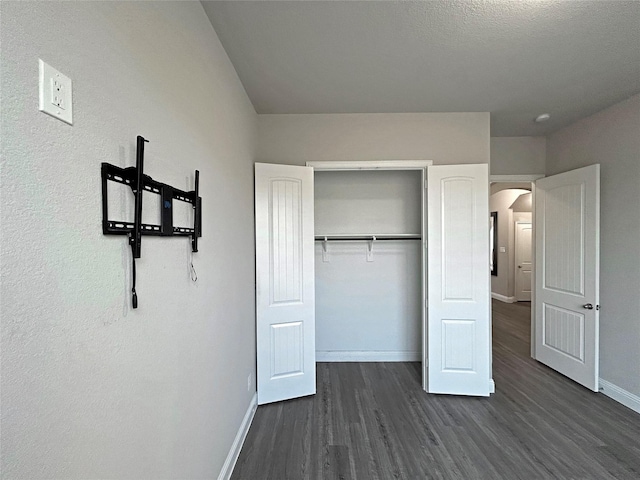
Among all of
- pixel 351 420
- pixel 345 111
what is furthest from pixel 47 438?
pixel 345 111

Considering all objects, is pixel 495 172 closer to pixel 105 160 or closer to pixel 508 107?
pixel 508 107

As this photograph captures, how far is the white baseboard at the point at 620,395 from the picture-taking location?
2.62 metres

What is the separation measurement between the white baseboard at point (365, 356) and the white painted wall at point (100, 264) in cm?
211

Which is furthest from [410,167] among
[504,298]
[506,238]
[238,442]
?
[504,298]

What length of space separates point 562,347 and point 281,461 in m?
3.16

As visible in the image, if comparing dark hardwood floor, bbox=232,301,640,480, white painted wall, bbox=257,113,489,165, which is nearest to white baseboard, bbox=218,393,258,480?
dark hardwood floor, bbox=232,301,640,480

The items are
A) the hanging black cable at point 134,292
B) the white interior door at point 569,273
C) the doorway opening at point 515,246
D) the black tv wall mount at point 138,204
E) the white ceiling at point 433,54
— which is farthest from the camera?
the doorway opening at point 515,246

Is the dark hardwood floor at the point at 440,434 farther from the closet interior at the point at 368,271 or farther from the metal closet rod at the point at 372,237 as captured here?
the metal closet rod at the point at 372,237

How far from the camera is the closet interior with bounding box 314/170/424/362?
367 centimetres

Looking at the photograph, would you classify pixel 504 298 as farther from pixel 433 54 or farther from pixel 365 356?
pixel 433 54

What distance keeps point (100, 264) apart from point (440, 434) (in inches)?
102

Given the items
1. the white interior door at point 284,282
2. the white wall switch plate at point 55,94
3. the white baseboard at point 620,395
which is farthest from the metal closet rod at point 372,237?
the white wall switch plate at point 55,94

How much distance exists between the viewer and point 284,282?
2.79m

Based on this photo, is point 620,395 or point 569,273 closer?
point 620,395
